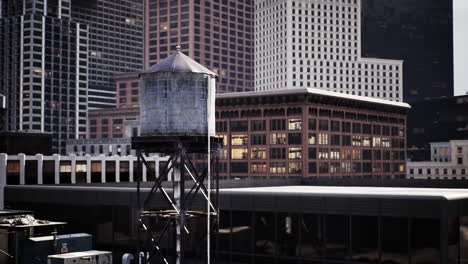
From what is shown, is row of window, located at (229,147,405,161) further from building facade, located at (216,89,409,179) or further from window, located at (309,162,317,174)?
window, located at (309,162,317,174)

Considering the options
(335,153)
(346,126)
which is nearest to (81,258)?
(335,153)

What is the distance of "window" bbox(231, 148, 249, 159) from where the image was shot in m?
153

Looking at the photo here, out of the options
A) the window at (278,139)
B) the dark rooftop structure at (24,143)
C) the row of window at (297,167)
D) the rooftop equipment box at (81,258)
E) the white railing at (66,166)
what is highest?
the window at (278,139)

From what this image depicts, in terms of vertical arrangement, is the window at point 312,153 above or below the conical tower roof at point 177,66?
below

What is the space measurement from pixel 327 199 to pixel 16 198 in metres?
34.6

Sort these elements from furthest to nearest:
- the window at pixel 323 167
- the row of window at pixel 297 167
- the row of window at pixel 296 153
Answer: the window at pixel 323 167 → the row of window at pixel 297 167 → the row of window at pixel 296 153

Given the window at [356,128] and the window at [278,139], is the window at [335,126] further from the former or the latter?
the window at [278,139]

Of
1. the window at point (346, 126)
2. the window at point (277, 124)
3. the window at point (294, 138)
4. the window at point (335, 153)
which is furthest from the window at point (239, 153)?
the window at point (346, 126)

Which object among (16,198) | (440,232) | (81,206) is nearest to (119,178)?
(16,198)

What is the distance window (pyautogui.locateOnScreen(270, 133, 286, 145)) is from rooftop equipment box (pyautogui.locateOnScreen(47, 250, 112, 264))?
332 feet

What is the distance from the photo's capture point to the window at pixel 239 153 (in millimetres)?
153125

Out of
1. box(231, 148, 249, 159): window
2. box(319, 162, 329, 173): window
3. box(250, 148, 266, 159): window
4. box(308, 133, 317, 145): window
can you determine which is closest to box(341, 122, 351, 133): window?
box(319, 162, 329, 173): window

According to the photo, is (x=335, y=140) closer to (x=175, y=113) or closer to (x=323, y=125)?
(x=323, y=125)

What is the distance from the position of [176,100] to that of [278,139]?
107 m
